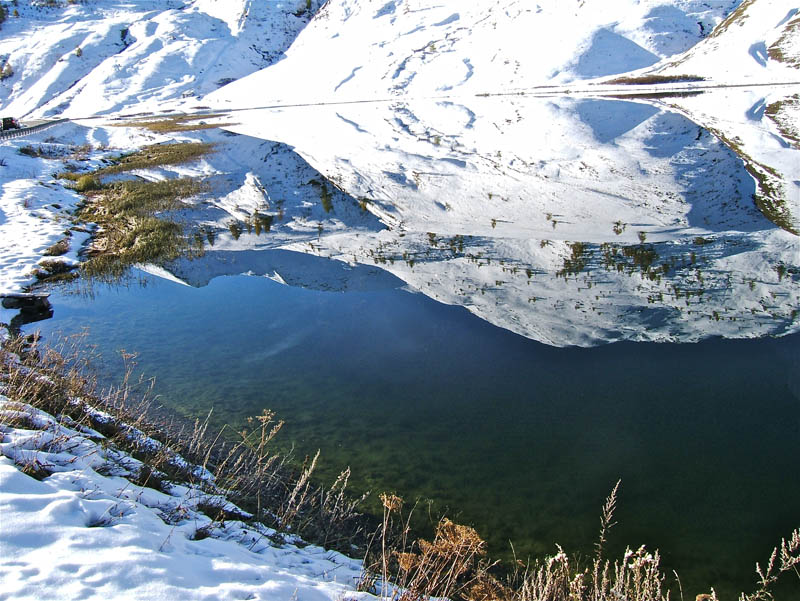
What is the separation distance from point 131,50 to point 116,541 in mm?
123359

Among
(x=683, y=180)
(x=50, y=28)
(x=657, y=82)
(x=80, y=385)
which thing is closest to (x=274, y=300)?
(x=80, y=385)

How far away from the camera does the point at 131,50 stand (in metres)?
99.7

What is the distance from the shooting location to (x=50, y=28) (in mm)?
112562

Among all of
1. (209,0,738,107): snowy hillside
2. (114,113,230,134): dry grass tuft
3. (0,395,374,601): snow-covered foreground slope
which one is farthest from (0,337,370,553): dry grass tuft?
(209,0,738,107): snowy hillside

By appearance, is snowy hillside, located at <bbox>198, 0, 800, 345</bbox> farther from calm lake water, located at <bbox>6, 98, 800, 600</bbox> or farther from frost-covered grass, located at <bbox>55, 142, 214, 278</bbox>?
frost-covered grass, located at <bbox>55, 142, 214, 278</bbox>

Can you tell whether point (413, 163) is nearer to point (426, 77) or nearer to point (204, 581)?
point (204, 581)

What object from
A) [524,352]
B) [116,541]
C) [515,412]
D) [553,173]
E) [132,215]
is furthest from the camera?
[553,173]

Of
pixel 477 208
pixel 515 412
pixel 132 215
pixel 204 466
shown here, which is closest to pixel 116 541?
pixel 204 466

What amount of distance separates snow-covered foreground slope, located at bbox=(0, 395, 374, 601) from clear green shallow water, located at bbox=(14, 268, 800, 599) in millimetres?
2588

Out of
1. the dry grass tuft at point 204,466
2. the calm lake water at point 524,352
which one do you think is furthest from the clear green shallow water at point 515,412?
the dry grass tuft at point 204,466

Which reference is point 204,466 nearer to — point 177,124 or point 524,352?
point 524,352

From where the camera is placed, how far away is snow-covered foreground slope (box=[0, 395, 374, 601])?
327cm

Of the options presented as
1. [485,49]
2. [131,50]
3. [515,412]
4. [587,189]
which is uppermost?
[131,50]

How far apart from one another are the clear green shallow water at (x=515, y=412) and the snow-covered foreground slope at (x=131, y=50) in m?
81.1
